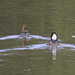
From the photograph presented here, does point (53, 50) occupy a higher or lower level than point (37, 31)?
lower

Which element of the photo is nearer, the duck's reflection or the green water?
the green water

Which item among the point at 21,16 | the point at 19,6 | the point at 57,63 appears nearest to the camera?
the point at 57,63

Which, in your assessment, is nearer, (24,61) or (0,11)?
(24,61)

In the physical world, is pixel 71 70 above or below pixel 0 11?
below

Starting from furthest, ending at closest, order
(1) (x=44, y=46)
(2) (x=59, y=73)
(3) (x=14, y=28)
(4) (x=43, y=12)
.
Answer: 1. (4) (x=43, y=12)
2. (3) (x=14, y=28)
3. (1) (x=44, y=46)
4. (2) (x=59, y=73)

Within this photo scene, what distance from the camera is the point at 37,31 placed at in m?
23.0

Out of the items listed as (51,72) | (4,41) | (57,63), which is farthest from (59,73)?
(4,41)

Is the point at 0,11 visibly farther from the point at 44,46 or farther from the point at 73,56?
the point at 73,56

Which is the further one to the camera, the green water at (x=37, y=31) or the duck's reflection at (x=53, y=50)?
the duck's reflection at (x=53, y=50)

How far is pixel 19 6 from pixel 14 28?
1128cm

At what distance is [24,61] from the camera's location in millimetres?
15656

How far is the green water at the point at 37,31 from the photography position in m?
14.8

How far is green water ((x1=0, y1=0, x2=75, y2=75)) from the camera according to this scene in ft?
48.6

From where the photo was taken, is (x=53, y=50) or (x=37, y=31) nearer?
(x=53, y=50)
